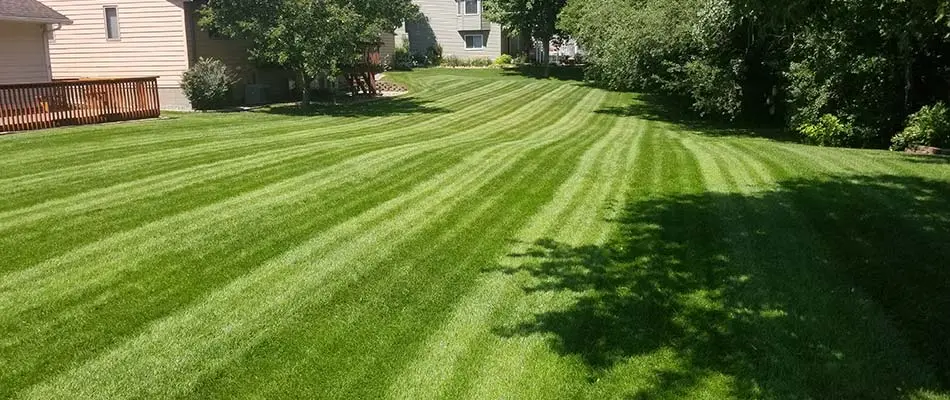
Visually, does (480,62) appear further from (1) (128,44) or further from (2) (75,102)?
(2) (75,102)

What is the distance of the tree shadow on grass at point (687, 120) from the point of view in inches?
819

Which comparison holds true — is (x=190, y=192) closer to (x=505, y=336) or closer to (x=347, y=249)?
(x=347, y=249)

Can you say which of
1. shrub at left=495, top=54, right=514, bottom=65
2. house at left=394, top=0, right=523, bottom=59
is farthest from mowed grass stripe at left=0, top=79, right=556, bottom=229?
house at left=394, top=0, right=523, bottom=59

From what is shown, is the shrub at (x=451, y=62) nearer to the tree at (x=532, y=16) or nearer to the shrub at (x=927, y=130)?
the tree at (x=532, y=16)

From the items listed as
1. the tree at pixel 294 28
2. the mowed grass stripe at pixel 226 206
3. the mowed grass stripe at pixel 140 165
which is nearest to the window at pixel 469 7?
the tree at pixel 294 28

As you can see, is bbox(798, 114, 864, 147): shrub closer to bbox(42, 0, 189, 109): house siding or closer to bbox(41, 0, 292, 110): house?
bbox(41, 0, 292, 110): house

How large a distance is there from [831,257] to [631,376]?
342cm

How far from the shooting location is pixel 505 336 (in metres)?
5.23

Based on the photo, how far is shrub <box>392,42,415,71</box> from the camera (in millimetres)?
46844

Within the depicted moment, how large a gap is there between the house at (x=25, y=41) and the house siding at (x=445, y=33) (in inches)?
1326

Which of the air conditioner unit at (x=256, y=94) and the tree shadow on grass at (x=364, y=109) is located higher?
the air conditioner unit at (x=256, y=94)

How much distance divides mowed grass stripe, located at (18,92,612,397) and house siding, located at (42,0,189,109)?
16.9m

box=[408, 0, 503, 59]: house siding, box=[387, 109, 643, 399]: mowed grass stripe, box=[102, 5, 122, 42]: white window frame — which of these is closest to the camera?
box=[387, 109, 643, 399]: mowed grass stripe

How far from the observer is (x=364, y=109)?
81.0 feet
